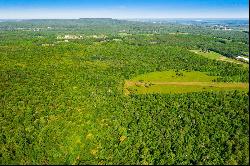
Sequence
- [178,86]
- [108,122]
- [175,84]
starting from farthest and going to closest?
1. [175,84]
2. [178,86]
3. [108,122]

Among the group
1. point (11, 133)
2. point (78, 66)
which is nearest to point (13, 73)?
point (78, 66)

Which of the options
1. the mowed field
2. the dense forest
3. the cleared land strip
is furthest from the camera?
the cleared land strip

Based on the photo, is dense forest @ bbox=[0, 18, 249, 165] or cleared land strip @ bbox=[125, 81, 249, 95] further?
cleared land strip @ bbox=[125, 81, 249, 95]

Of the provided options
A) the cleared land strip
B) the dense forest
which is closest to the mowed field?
the cleared land strip

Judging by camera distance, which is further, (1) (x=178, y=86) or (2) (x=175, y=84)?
(2) (x=175, y=84)

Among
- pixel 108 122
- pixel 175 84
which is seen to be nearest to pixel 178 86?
pixel 175 84

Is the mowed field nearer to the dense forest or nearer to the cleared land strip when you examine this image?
the cleared land strip

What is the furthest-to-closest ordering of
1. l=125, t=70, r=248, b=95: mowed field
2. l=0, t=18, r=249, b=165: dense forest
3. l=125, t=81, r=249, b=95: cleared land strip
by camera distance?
1. l=125, t=81, r=249, b=95: cleared land strip
2. l=125, t=70, r=248, b=95: mowed field
3. l=0, t=18, r=249, b=165: dense forest

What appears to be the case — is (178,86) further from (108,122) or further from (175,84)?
(108,122)
